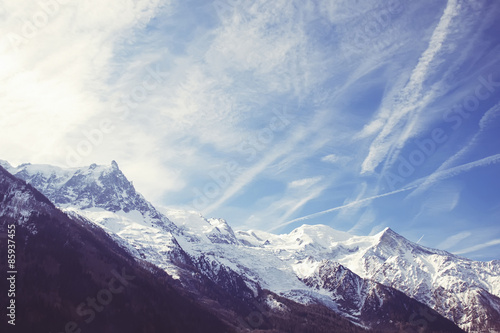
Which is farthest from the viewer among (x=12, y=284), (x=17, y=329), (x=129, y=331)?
(x=129, y=331)

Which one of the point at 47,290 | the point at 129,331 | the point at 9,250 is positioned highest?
the point at 9,250

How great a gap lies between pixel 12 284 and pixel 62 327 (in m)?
37.2

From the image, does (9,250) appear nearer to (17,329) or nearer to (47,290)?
(47,290)

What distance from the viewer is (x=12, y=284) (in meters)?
186

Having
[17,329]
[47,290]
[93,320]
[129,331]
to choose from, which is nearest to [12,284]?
[47,290]

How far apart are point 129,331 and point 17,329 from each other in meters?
53.8

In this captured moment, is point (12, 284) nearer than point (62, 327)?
No

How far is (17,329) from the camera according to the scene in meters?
164

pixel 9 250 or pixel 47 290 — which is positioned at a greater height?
pixel 9 250

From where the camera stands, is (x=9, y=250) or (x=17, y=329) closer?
(x=17, y=329)

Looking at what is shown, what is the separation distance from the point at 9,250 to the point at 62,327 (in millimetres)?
53991

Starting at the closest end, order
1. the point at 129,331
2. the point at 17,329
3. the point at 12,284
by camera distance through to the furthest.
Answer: the point at 17,329, the point at 12,284, the point at 129,331

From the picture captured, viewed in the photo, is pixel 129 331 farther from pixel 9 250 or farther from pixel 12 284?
pixel 9 250

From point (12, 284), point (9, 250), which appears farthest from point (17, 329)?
point (9, 250)
